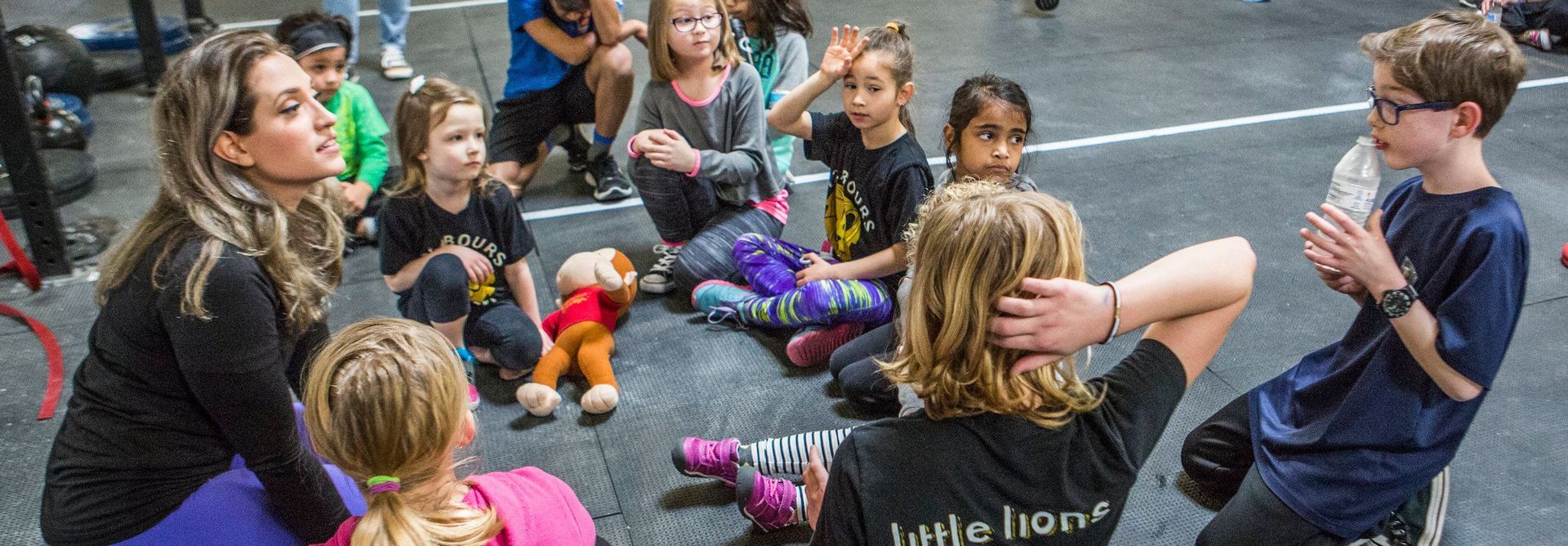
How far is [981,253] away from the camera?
4.76 feet

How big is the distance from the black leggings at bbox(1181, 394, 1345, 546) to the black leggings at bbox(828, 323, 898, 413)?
0.73 m

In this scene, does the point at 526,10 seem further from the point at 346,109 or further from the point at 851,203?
the point at 851,203

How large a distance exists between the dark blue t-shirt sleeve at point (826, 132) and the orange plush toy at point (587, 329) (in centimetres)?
67

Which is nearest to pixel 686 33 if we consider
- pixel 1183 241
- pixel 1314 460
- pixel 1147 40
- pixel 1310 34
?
pixel 1183 241

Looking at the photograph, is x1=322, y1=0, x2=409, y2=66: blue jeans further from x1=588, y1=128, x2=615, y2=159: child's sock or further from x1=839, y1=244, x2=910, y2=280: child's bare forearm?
x1=839, y1=244, x2=910, y2=280: child's bare forearm

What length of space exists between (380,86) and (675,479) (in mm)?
3637

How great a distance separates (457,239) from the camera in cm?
297

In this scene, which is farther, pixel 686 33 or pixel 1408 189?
pixel 686 33

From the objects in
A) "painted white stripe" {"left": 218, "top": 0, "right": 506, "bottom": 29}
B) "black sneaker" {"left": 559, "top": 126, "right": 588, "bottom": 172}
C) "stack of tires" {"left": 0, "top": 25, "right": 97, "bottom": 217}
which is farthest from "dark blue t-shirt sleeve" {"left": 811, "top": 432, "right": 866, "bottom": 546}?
"painted white stripe" {"left": 218, "top": 0, "right": 506, "bottom": 29}

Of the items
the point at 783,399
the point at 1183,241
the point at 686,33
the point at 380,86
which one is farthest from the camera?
the point at 380,86

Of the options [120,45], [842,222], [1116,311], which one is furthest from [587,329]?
[120,45]

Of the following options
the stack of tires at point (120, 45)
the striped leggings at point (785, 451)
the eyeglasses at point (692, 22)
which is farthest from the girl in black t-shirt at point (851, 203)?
the stack of tires at point (120, 45)

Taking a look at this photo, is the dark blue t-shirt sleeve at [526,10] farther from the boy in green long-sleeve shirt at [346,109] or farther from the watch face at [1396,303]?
the watch face at [1396,303]

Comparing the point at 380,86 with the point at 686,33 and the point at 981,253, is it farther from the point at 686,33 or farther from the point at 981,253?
the point at 981,253
